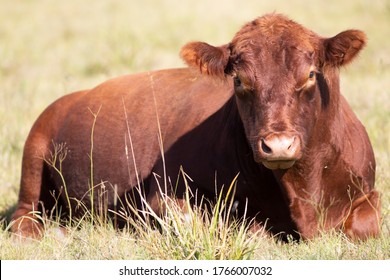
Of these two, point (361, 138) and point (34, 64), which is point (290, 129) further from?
point (34, 64)

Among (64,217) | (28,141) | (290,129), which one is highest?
(290,129)

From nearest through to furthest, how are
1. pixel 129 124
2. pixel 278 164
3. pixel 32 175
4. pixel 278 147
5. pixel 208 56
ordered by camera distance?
pixel 278 147 < pixel 278 164 < pixel 208 56 < pixel 129 124 < pixel 32 175

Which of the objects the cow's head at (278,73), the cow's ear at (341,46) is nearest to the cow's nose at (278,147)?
the cow's head at (278,73)

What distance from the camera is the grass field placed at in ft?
17.9

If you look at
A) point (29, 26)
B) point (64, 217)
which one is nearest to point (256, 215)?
point (64, 217)

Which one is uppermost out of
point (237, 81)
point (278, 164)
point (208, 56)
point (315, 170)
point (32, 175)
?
point (208, 56)

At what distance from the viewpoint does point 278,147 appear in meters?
5.29

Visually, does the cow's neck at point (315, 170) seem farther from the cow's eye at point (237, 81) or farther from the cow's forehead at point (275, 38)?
the cow's eye at point (237, 81)

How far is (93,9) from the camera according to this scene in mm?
17250

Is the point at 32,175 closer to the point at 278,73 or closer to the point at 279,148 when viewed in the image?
the point at 278,73

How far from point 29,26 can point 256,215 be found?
1046 centimetres

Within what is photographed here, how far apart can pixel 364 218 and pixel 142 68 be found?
6.86 meters

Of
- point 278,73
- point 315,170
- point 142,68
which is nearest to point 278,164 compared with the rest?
point 278,73

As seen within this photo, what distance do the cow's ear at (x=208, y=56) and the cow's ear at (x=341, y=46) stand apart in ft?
2.19
